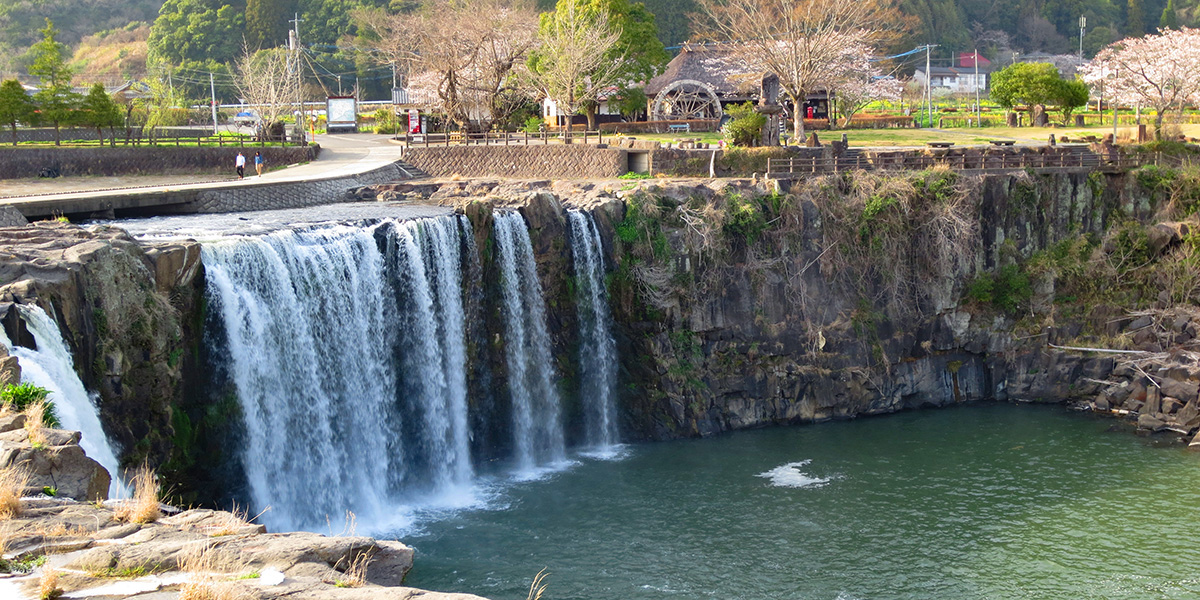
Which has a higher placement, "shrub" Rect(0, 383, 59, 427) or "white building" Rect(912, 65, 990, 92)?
"white building" Rect(912, 65, 990, 92)

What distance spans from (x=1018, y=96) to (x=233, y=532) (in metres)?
67.0

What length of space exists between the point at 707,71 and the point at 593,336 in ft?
125

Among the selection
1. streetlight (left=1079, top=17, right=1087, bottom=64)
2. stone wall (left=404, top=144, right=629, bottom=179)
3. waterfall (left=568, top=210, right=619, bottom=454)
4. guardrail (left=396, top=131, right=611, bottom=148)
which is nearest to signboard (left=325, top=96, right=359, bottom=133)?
guardrail (left=396, top=131, right=611, bottom=148)

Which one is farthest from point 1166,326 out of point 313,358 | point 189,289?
point 189,289

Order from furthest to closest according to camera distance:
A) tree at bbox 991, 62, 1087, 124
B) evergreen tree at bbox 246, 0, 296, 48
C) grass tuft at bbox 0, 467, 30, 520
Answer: evergreen tree at bbox 246, 0, 296, 48
tree at bbox 991, 62, 1087, 124
grass tuft at bbox 0, 467, 30, 520

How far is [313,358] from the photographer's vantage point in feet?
99.2

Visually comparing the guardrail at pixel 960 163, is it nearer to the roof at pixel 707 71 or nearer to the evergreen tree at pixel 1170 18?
Answer: the roof at pixel 707 71

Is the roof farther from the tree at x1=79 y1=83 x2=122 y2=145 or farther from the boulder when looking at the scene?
the boulder

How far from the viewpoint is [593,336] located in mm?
38344

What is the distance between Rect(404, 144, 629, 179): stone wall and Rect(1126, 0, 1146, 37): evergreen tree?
10204 cm

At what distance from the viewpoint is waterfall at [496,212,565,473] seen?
119ft

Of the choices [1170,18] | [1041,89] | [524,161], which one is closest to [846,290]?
[524,161]

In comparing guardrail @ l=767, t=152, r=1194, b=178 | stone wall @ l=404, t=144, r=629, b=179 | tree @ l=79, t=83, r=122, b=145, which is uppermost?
tree @ l=79, t=83, r=122, b=145

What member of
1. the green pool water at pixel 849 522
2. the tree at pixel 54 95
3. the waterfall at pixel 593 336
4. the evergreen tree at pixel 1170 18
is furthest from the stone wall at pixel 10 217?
the evergreen tree at pixel 1170 18
